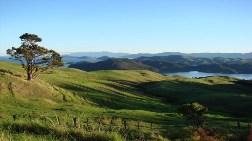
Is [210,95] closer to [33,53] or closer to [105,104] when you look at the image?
[105,104]

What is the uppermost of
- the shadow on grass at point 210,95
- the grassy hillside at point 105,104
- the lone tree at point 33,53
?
the lone tree at point 33,53

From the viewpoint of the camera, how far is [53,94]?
8175 centimetres

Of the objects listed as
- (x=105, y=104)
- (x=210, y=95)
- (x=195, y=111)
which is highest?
(x=195, y=111)

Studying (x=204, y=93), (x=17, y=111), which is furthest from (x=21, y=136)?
(x=204, y=93)

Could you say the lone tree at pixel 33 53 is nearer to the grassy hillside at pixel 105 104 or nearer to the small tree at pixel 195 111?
the grassy hillside at pixel 105 104

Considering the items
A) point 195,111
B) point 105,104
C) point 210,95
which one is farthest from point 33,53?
point 210,95

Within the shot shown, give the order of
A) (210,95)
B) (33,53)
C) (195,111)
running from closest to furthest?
(195,111) → (33,53) → (210,95)

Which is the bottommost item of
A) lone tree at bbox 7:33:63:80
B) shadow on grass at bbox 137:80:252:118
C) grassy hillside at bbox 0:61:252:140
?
shadow on grass at bbox 137:80:252:118

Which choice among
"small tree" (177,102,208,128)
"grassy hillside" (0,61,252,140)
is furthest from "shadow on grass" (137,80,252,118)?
"small tree" (177,102,208,128)

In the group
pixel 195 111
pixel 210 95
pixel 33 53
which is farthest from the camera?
pixel 210 95

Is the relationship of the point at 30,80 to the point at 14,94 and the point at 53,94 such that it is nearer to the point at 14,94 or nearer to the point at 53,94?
the point at 53,94

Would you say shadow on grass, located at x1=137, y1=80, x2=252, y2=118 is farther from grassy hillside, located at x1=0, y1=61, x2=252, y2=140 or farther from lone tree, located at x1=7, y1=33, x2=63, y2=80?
lone tree, located at x1=7, y1=33, x2=63, y2=80

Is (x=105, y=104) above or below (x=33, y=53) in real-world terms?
below

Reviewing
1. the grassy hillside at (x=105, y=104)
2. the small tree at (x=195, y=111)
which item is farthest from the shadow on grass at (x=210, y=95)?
the small tree at (x=195, y=111)
